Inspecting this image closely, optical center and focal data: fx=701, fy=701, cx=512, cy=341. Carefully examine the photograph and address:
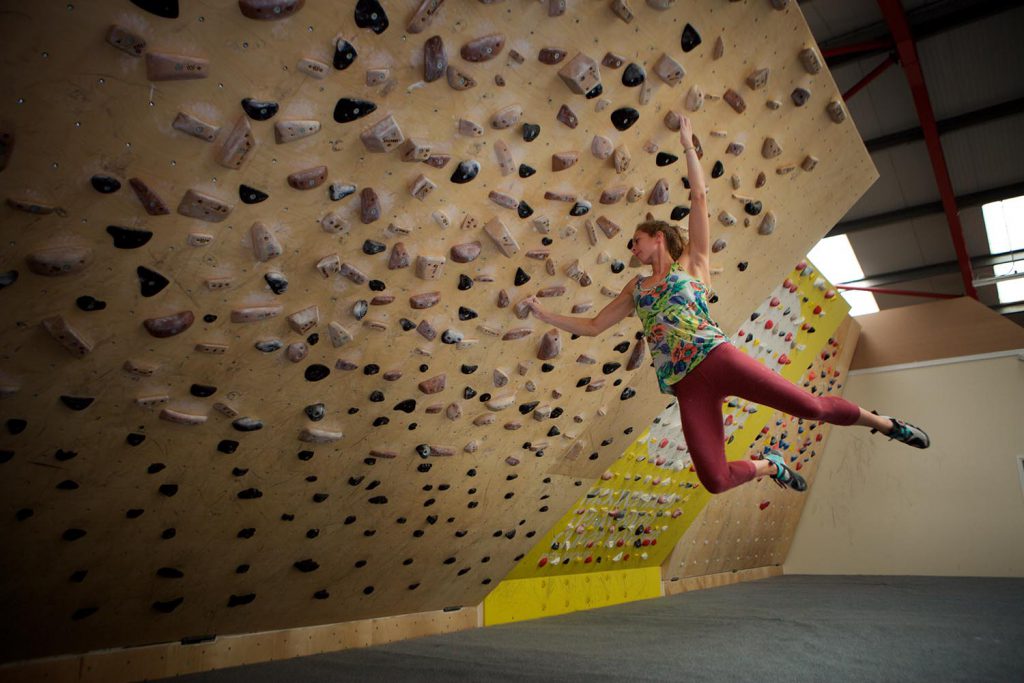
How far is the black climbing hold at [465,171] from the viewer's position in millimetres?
2324

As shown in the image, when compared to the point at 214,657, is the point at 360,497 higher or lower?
higher

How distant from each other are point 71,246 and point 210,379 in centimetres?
63

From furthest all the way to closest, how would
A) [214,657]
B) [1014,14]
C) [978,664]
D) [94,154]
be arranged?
[1014,14]
[214,657]
[978,664]
[94,154]

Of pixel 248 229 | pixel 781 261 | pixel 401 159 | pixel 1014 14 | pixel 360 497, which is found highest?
pixel 1014 14

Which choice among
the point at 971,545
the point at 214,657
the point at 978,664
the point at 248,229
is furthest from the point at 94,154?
the point at 971,545

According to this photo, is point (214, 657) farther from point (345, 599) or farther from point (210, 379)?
point (210, 379)

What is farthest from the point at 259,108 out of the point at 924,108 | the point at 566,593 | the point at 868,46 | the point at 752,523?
the point at 752,523

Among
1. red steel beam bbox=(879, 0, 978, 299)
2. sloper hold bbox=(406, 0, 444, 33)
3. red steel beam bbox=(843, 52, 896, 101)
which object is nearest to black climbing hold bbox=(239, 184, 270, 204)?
sloper hold bbox=(406, 0, 444, 33)

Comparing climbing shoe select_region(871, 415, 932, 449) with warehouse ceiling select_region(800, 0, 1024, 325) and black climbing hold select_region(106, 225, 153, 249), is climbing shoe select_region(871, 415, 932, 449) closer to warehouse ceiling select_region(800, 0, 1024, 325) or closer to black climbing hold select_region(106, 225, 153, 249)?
black climbing hold select_region(106, 225, 153, 249)

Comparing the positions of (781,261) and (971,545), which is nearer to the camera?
(781,261)

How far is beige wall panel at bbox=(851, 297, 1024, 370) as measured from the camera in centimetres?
751

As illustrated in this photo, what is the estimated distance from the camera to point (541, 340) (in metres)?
3.14

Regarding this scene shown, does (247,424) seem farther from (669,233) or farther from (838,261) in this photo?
(838,261)

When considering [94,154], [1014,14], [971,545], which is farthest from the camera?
[971,545]
